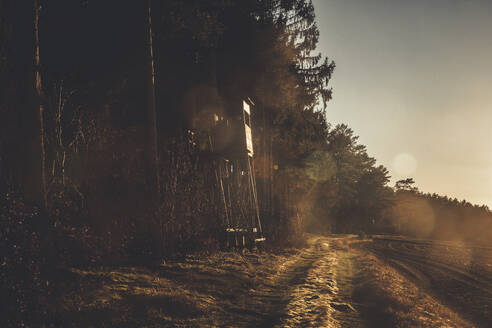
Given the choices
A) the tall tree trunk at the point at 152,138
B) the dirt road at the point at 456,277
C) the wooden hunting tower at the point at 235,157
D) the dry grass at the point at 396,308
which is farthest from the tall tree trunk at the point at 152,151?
the dirt road at the point at 456,277

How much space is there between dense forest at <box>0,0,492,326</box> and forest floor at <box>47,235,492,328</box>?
2.05 ft

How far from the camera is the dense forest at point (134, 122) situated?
19.2 ft

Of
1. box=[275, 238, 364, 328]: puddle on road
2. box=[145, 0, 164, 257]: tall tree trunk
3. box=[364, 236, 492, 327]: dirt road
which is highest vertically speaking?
box=[145, 0, 164, 257]: tall tree trunk

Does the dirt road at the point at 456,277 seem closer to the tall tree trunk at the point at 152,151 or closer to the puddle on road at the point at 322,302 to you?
the puddle on road at the point at 322,302

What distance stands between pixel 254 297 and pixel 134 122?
7405mm

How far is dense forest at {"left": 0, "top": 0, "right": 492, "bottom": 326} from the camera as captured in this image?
5848 millimetres

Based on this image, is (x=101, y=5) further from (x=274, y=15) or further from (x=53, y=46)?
(x=274, y=15)

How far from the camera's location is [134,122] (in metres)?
12.3

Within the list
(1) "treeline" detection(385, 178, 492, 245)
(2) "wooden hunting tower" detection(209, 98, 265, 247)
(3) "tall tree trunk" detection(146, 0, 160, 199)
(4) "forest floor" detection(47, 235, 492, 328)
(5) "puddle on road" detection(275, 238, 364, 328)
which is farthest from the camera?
(1) "treeline" detection(385, 178, 492, 245)

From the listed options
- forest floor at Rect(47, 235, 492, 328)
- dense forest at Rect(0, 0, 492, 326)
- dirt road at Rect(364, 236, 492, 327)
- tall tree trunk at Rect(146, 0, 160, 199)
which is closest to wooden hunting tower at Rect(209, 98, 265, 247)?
dense forest at Rect(0, 0, 492, 326)

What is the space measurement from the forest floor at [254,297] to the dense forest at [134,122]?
62 centimetres

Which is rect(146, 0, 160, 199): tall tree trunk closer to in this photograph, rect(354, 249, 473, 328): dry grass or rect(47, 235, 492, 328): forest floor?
rect(47, 235, 492, 328): forest floor

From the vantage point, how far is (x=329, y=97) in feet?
76.4

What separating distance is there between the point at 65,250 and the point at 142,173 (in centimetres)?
314
